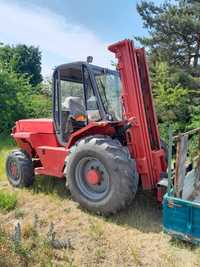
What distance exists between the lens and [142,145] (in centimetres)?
421

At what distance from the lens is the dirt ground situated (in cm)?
317

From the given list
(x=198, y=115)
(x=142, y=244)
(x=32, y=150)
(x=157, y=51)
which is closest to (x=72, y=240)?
(x=142, y=244)

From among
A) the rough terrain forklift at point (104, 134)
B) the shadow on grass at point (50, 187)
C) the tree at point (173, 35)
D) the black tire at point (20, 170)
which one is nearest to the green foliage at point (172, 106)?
the tree at point (173, 35)

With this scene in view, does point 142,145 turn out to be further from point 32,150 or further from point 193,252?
point 32,150

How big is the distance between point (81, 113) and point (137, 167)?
1341 mm

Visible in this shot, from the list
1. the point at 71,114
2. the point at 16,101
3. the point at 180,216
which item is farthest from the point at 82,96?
the point at 16,101

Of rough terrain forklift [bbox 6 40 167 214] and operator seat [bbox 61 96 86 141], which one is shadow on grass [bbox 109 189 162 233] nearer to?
rough terrain forklift [bbox 6 40 167 214]

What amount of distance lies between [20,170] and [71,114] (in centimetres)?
138

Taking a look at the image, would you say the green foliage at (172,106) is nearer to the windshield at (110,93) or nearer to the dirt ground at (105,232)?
the windshield at (110,93)

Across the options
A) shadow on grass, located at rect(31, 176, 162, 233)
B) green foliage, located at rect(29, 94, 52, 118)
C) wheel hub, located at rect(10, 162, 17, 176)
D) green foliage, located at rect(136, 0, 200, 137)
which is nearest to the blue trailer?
shadow on grass, located at rect(31, 176, 162, 233)

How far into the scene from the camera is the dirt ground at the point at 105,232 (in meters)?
3.17

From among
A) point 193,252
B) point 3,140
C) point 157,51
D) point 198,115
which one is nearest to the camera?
point 193,252

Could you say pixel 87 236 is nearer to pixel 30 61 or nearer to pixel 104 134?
pixel 104 134

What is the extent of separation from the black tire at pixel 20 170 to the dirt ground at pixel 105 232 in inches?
12.9
